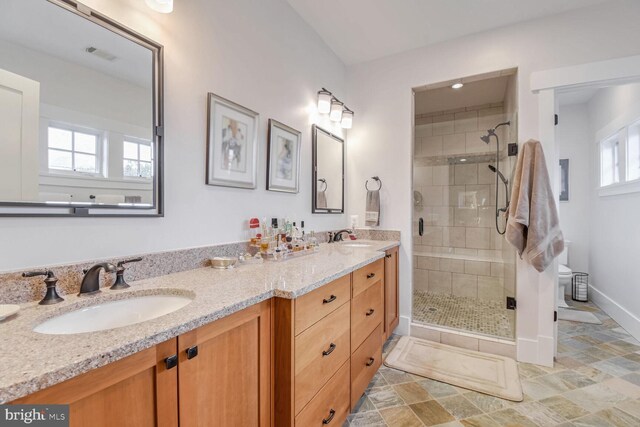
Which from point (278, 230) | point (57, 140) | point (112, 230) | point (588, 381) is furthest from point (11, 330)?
point (588, 381)

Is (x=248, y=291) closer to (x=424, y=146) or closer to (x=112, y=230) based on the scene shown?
(x=112, y=230)

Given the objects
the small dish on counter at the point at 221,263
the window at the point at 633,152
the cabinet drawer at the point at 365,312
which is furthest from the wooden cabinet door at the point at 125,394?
the window at the point at 633,152

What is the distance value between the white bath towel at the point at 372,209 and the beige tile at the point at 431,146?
1.61 m

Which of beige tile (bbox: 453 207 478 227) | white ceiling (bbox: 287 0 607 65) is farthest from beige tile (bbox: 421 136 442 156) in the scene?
white ceiling (bbox: 287 0 607 65)

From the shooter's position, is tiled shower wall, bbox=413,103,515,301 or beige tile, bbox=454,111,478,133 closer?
tiled shower wall, bbox=413,103,515,301

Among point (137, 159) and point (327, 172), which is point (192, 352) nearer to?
point (137, 159)

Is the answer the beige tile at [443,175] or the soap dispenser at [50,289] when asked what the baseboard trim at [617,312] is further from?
the soap dispenser at [50,289]

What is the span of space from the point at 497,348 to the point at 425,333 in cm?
55

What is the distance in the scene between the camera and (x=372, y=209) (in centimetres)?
274

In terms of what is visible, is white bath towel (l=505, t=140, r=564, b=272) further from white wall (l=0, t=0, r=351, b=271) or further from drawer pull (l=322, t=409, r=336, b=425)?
drawer pull (l=322, t=409, r=336, b=425)

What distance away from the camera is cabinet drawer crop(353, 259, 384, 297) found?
161 centimetres

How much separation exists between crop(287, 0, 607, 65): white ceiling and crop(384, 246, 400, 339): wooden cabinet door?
186cm

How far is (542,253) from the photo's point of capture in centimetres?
204

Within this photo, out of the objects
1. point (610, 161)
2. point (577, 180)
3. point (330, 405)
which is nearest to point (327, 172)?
point (330, 405)
